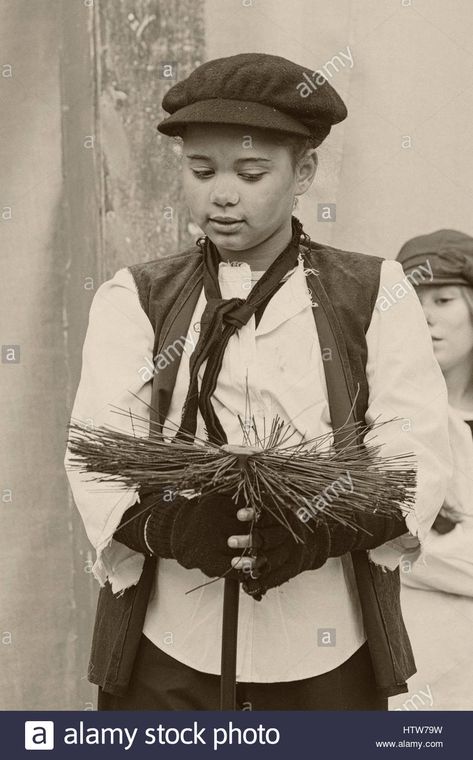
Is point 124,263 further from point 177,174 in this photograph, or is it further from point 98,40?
point 98,40

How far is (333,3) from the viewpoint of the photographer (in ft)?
12.1

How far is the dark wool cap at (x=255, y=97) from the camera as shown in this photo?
2.38 meters

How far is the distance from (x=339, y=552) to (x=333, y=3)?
185 centimetres

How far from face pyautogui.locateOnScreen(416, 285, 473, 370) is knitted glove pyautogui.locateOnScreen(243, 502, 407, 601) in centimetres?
143

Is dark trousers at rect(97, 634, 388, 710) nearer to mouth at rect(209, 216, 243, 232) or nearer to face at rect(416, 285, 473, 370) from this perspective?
mouth at rect(209, 216, 243, 232)

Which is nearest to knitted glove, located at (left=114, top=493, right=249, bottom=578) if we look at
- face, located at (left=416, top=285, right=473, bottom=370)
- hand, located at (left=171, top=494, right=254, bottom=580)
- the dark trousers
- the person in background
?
hand, located at (left=171, top=494, right=254, bottom=580)

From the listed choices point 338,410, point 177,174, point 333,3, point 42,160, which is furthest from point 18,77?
point 338,410

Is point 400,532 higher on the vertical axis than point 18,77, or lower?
lower

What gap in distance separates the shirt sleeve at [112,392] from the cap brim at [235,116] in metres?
0.31

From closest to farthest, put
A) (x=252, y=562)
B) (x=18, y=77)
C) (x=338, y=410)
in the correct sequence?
(x=252, y=562) → (x=338, y=410) → (x=18, y=77)

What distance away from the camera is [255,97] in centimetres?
240

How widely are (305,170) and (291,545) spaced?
2.20 feet

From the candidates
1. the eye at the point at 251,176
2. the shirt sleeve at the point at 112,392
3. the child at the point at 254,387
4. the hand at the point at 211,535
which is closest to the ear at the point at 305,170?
the child at the point at 254,387

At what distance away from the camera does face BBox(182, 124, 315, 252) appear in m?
2.38
